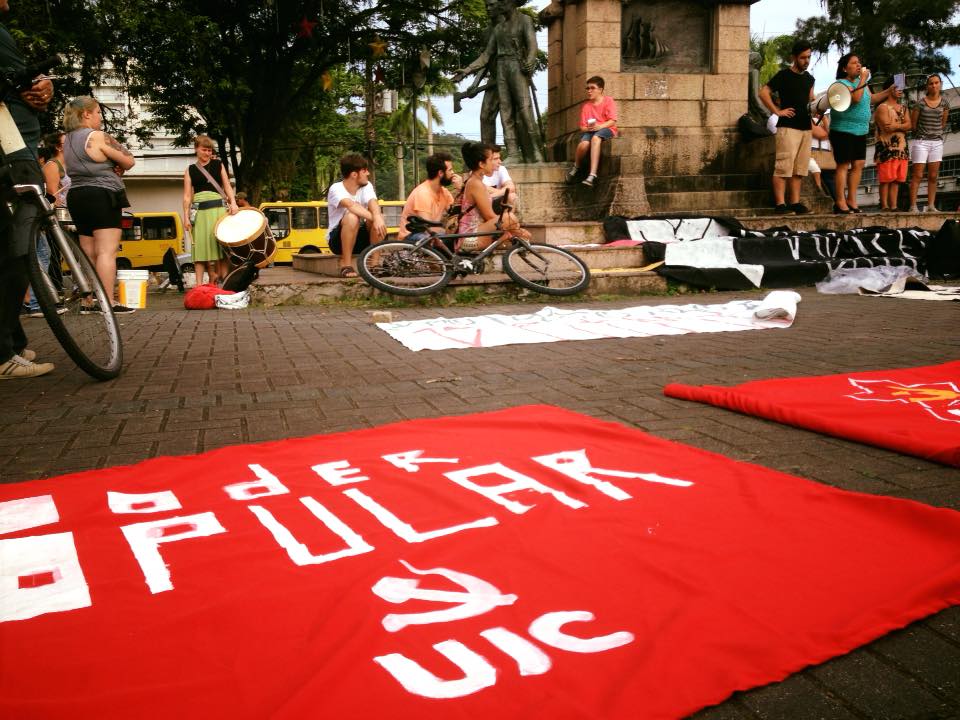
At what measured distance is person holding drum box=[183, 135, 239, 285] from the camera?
9758mm

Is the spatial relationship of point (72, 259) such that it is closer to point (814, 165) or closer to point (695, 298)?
point (695, 298)

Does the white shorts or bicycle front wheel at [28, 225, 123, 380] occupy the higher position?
the white shorts

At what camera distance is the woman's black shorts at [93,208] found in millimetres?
7203

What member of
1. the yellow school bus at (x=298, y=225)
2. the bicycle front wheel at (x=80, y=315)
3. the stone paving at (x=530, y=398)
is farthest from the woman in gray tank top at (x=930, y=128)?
the yellow school bus at (x=298, y=225)

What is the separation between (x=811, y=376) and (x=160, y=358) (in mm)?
4195

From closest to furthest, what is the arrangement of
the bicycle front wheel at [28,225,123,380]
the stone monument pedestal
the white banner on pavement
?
the bicycle front wheel at [28,225,123,380]
the white banner on pavement
the stone monument pedestal

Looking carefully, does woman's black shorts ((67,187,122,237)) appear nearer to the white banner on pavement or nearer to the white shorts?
the white banner on pavement

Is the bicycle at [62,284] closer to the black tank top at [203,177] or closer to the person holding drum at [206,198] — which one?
the person holding drum at [206,198]

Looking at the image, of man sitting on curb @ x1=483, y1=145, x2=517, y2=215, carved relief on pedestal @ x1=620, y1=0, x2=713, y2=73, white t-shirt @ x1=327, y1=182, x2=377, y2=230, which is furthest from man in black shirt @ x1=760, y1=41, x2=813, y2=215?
white t-shirt @ x1=327, y1=182, x2=377, y2=230

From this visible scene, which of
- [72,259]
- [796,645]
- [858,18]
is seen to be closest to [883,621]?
[796,645]

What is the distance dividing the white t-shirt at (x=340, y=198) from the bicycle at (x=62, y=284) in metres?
4.97

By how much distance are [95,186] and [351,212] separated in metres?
2.94

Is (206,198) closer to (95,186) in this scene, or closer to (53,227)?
(95,186)

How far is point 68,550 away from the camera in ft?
7.45
